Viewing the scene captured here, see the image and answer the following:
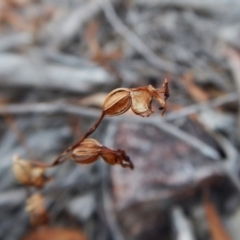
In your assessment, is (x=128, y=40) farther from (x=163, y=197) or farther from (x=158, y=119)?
(x=163, y=197)

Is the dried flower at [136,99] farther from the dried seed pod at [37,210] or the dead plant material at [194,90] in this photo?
the dead plant material at [194,90]

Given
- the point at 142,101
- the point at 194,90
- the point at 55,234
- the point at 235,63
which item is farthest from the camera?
the point at 235,63

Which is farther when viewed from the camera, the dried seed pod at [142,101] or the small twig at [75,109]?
the small twig at [75,109]

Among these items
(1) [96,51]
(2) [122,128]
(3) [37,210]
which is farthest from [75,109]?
(1) [96,51]

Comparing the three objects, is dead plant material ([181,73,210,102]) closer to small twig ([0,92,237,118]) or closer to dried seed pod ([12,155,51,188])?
small twig ([0,92,237,118])

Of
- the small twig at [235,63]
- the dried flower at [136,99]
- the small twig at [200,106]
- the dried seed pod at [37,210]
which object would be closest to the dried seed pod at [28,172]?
the dried seed pod at [37,210]

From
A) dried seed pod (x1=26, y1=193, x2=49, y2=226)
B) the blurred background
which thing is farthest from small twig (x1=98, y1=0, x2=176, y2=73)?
dried seed pod (x1=26, y1=193, x2=49, y2=226)

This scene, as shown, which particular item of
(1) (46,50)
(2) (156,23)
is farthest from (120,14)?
(1) (46,50)

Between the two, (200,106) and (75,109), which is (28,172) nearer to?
(75,109)
